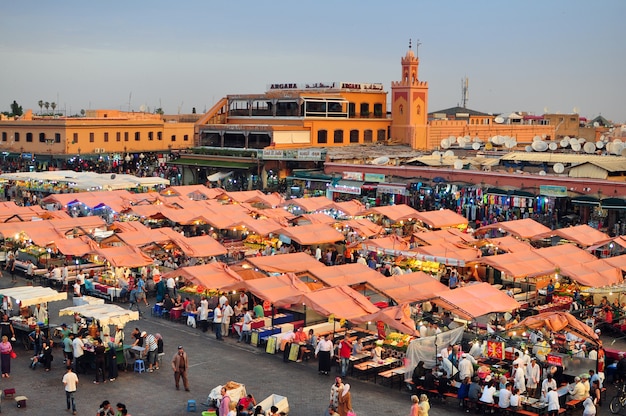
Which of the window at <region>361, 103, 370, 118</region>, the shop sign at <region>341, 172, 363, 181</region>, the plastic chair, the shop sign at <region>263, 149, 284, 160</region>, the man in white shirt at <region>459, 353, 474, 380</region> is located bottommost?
the plastic chair

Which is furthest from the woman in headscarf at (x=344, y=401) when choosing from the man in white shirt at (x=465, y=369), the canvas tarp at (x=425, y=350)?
the man in white shirt at (x=465, y=369)

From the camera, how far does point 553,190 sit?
131 feet

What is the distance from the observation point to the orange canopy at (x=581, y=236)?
30641 mm

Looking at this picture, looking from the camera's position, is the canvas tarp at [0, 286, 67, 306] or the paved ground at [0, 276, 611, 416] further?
the canvas tarp at [0, 286, 67, 306]

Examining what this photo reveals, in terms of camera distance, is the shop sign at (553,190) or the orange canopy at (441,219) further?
the shop sign at (553,190)

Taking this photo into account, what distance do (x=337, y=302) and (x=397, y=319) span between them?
1.90 meters

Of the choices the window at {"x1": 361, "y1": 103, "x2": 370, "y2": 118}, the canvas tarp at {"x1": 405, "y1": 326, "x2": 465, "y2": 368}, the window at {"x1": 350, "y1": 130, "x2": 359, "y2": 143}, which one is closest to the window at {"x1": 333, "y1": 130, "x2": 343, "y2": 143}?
the window at {"x1": 350, "y1": 130, "x2": 359, "y2": 143}

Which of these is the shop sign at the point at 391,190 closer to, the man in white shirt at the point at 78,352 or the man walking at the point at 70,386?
the man in white shirt at the point at 78,352

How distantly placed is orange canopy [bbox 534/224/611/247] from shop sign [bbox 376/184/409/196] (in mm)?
13427

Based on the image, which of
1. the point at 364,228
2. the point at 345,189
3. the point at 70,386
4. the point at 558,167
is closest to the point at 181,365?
the point at 70,386

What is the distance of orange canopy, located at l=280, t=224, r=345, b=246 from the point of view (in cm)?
3198

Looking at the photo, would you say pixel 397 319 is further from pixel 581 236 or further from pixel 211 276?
pixel 581 236

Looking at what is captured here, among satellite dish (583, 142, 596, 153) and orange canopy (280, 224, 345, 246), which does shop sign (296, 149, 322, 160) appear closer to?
satellite dish (583, 142, 596, 153)

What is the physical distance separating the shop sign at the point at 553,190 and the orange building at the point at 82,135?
3902 centimetres
